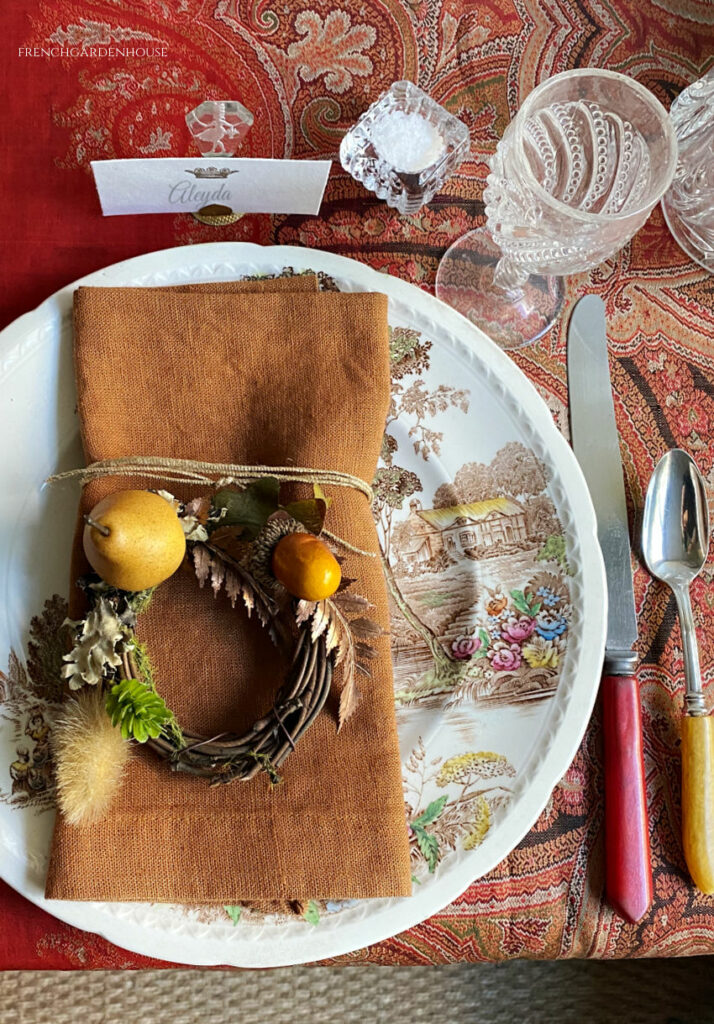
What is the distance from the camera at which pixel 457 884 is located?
0.65 meters

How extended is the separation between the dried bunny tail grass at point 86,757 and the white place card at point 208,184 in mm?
423

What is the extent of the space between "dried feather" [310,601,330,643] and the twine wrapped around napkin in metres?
0.07

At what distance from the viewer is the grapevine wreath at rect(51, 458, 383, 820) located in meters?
0.56

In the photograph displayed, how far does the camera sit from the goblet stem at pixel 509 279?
2.56 ft

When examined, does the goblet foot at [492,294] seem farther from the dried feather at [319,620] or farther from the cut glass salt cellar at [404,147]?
the dried feather at [319,620]

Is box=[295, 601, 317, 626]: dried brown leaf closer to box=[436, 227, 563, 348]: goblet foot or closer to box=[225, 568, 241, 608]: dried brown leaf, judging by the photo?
box=[225, 568, 241, 608]: dried brown leaf

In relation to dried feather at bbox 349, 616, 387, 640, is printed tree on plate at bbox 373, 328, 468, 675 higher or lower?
higher

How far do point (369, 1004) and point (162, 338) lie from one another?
1.04 meters

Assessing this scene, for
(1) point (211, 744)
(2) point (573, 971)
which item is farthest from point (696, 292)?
(2) point (573, 971)

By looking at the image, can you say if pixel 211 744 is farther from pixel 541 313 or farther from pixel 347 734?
pixel 541 313

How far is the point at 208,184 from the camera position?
70 centimetres

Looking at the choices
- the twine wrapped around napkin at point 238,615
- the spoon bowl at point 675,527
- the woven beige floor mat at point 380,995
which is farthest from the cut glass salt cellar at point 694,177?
the woven beige floor mat at point 380,995

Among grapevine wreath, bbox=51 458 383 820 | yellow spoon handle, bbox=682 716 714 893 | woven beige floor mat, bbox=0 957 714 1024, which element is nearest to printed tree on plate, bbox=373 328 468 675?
grapevine wreath, bbox=51 458 383 820
